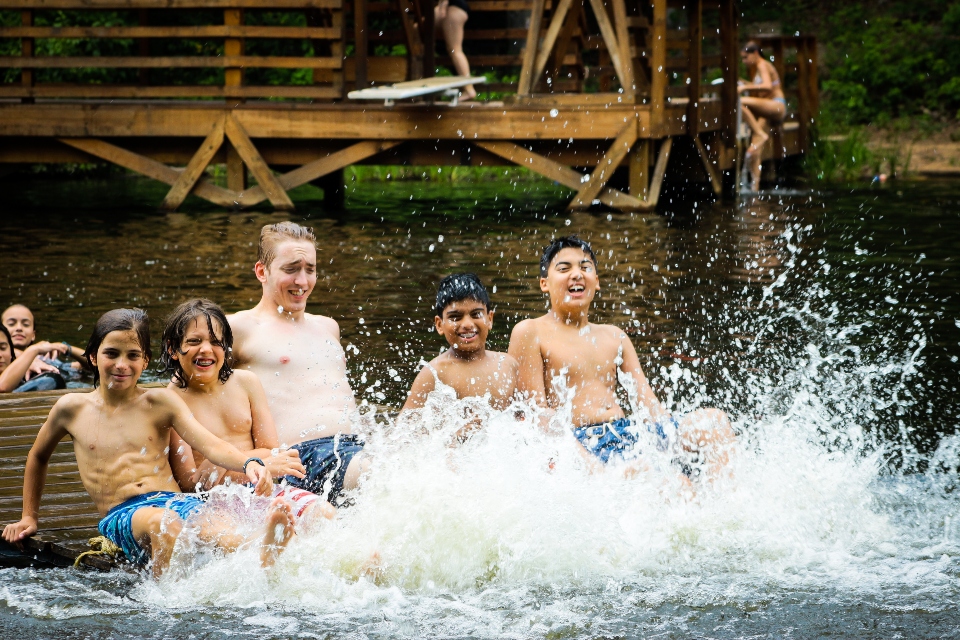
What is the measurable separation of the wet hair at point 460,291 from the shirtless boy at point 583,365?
0.90 ft

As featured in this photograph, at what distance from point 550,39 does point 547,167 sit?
5.01 feet

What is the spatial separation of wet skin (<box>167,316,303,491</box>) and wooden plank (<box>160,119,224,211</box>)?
10.0m

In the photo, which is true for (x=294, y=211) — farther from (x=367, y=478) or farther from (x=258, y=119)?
(x=367, y=478)

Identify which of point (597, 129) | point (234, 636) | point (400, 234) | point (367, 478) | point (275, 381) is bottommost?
point (234, 636)

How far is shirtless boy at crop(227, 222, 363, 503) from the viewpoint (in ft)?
15.4

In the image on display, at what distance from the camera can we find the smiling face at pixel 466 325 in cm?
475

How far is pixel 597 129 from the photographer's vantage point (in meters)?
13.3

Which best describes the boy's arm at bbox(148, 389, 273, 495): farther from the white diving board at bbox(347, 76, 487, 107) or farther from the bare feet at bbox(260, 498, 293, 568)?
the white diving board at bbox(347, 76, 487, 107)

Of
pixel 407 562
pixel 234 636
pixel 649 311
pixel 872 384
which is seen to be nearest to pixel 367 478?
pixel 407 562

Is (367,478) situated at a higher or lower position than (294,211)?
lower

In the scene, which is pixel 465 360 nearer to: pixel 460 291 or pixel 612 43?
pixel 460 291

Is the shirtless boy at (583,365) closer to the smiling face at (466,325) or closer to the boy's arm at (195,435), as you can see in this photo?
the smiling face at (466,325)

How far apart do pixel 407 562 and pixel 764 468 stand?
1.65 m

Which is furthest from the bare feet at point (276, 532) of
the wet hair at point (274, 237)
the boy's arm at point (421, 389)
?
the wet hair at point (274, 237)
